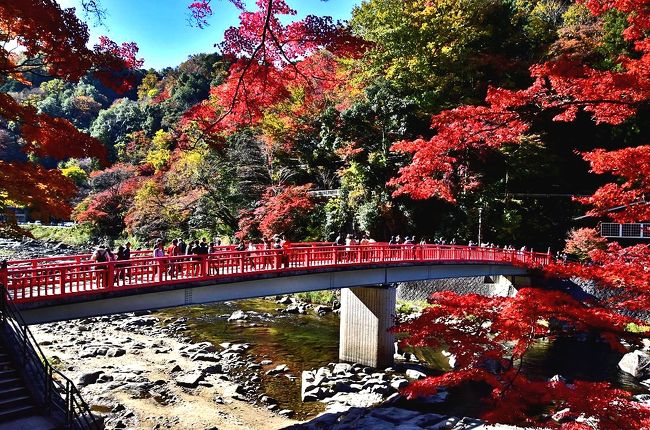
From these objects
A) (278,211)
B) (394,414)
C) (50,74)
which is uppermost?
(50,74)

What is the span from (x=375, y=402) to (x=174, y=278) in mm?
7493

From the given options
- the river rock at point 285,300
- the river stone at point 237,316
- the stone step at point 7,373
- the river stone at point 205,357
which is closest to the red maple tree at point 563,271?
the stone step at point 7,373

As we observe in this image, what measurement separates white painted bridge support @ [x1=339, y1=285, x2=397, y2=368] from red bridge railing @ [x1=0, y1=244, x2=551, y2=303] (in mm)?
1540

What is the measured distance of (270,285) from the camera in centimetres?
1401

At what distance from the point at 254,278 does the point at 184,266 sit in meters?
2.13

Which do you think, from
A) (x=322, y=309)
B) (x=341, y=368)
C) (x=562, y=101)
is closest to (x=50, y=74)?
(x=562, y=101)

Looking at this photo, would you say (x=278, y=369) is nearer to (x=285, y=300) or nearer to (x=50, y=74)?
(x=285, y=300)

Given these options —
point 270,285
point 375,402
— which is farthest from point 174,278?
point 375,402

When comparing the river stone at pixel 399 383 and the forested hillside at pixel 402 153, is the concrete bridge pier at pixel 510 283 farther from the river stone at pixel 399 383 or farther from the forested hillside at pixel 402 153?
the river stone at pixel 399 383

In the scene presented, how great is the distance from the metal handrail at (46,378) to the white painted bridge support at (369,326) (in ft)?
34.8

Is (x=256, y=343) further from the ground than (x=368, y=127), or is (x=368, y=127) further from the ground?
(x=368, y=127)

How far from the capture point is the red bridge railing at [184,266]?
9.85m

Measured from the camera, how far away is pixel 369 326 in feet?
57.3

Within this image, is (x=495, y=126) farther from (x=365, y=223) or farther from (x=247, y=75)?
(x=365, y=223)
